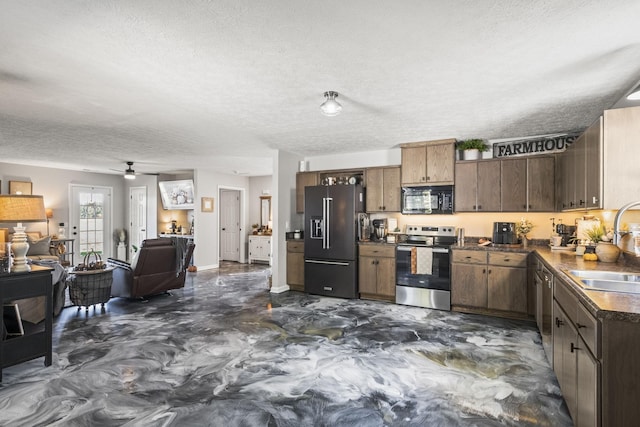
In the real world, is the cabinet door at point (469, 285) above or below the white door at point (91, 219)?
below

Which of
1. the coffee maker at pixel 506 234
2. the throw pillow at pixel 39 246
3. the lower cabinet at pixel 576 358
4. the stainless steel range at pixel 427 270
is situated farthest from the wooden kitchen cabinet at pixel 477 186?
the throw pillow at pixel 39 246

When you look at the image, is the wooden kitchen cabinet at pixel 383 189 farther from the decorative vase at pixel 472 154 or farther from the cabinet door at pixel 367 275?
the decorative vase at pixel 472 154

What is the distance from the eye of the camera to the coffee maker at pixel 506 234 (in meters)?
4.76

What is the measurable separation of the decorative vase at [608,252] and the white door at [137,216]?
9.59 meters

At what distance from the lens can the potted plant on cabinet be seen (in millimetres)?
4887

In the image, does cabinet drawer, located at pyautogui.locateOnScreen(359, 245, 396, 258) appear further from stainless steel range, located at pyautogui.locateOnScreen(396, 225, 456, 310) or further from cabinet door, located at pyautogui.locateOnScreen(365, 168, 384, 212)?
cabinet door, located at pyautogui.locateOnScreen(365, 168, 384, 212)

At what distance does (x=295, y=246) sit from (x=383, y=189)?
5.91 ft

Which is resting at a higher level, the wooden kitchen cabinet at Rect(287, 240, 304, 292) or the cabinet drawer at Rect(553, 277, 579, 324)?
the cabinet drawer at Rect(553, 277, 579, 324)

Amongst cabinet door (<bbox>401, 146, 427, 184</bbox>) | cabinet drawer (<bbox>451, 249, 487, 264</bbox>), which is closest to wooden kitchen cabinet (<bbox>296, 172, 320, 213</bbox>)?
cabinet door (<bbox>401, 146, 427, 184</bbox>)

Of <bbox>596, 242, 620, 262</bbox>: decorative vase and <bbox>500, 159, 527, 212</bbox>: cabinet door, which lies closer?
<bbox>596, 242, 620, 262</bbox>: decorative vase

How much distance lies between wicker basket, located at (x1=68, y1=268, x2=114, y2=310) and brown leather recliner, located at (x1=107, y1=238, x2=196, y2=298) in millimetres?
403

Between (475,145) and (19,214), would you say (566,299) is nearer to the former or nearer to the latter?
(475,145)

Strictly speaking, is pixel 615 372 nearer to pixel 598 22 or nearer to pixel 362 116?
pixel 598 22

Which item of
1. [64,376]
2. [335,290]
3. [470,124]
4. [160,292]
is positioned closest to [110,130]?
[160,292]
